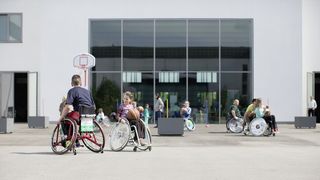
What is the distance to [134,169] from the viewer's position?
9656 millimetres

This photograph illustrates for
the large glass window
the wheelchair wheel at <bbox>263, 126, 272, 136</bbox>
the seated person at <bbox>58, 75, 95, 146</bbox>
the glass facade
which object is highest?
the large glass window

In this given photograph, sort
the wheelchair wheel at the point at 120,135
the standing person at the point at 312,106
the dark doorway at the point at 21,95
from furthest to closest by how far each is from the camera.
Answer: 1. the dark doorway at the point at 21,95
2. the standing person at the point at 312,106
3. the wheelchair wheel at the point at 120,135

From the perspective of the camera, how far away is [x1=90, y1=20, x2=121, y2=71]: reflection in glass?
104 ft

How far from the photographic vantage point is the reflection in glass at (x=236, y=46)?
31.6 meters

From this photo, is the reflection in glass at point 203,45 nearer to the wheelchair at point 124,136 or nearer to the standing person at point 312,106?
the standing person at point 312,106

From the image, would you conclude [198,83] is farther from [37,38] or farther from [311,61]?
[37,38]

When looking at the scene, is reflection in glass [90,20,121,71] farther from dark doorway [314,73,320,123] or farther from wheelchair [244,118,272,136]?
wheelchair [244,118,272,136]

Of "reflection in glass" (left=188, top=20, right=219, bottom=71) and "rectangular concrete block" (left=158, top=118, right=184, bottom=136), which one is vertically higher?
"reflection in glass" (left=188, top=20, right=219, bottom=71)

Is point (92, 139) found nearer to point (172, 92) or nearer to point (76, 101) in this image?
point (76, 101)

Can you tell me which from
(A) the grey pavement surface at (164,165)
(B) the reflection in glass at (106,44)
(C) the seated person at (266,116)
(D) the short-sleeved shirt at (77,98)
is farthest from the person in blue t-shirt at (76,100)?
(B) the reflection in glass at (106,44)

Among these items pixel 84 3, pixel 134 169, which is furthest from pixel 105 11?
pixel 134 169

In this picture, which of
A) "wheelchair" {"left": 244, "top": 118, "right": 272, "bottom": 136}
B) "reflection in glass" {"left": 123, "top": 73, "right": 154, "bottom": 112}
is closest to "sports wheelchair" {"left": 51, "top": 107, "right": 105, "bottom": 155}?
"wheelchair" {"left": 244, "top": 118, "right": 272, "bottom": 136}

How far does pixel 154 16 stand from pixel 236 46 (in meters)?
4.54

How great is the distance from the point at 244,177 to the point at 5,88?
25.1m
